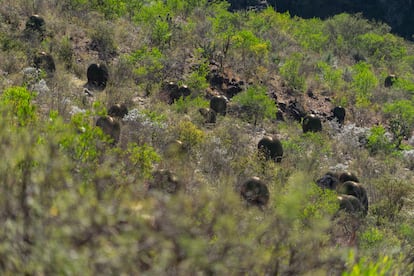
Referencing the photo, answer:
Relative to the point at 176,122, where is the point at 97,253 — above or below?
above

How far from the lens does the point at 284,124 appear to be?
1578cm

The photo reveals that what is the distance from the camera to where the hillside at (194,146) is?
3.06 metres

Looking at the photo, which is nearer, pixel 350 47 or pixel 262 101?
pixel 262 101

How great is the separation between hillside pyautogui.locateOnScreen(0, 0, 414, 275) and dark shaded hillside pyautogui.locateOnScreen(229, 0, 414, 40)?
19837mm

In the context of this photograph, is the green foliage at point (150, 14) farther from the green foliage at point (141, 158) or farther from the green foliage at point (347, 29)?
the green foliage at point (347, 29)

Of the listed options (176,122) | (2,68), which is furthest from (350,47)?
(2,68)

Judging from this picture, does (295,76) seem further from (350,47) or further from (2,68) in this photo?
(350,47)

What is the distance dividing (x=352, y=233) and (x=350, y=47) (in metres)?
25.8

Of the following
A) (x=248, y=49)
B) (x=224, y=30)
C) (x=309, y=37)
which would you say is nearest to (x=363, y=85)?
(x=248, y=49)

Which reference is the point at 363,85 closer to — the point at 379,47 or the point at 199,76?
the point at 199,76

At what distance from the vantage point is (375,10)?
50.9 meters

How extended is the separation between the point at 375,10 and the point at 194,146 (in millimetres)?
47121

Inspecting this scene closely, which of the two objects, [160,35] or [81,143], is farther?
[160,35]

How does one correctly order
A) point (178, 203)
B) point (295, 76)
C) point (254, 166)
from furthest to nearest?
point (295, 76)
point (254, 166)
point (178, 203)
